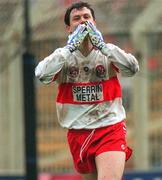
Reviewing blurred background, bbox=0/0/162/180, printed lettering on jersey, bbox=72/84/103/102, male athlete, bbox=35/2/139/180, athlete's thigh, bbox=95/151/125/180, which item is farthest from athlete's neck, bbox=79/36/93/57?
blurred background, bbox=0/0/162/180

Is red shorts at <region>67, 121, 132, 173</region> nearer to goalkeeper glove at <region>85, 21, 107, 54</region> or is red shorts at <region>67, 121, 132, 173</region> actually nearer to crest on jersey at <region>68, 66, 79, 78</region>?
crest on jersey at <region>68, 66, 79, 78</region>

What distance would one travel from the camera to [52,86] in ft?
43.8

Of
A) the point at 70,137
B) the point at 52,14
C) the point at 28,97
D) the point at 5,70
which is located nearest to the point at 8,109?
the point at 5,70

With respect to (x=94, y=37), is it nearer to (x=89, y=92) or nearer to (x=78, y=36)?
(x=78, y=36)

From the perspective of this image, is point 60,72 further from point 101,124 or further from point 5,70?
point 5,70

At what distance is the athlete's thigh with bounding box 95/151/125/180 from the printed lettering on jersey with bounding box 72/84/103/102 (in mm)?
412

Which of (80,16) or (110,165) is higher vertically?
(80,16)

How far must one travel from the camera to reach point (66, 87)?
7180 mm

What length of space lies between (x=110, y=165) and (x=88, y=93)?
56cm

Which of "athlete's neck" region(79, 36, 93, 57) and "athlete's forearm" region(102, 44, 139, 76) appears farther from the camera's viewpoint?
"athlete's neck" region(79, 36, 93, 57)

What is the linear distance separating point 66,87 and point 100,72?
272 mm

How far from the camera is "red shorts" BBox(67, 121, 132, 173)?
23.0 feet

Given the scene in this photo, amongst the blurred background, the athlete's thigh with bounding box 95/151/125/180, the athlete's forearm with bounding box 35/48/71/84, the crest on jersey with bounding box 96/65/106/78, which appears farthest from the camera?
the blurred background

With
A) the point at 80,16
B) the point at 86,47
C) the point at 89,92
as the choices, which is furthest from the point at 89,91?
the point at 80,16
